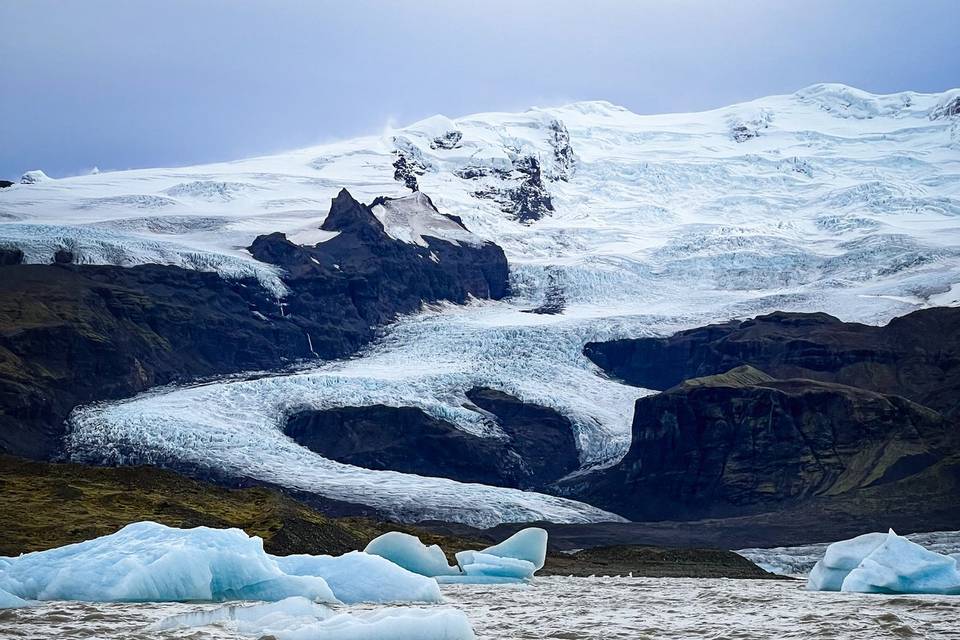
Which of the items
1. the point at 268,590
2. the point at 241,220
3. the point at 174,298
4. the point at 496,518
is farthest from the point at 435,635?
the point at 241,220

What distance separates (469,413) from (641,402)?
50.4 feet

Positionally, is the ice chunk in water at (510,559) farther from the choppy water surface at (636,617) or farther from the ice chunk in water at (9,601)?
the ice chunk in water at (9,601)

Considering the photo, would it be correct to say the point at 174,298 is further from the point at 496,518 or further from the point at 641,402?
the point at 496,518

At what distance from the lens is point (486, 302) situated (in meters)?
160

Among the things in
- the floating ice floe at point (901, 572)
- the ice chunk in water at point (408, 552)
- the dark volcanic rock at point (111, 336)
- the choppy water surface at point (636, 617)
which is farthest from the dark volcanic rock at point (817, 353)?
the choppy water surface at point (636, 617)

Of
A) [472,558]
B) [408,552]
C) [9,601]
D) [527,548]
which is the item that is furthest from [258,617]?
[527,548]

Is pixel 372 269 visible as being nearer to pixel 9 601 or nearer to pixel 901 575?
pixel 901 575

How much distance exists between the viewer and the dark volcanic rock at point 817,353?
119312 millimetres

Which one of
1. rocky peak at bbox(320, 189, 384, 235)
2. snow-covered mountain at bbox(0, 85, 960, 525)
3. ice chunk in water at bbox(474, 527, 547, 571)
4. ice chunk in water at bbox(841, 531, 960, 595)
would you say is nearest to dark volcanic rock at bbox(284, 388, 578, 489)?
snow-covered mountain at bbox(0, 85, 960, 525)

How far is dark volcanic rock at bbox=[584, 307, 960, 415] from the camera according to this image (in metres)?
119

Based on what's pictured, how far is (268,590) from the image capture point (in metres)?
25.2

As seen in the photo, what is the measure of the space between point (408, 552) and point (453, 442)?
7232 cm

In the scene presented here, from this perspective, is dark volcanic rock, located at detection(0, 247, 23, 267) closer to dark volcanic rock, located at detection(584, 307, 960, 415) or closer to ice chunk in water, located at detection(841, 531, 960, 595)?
dark volcanic rock, located at detection(584, 307, 960, 415)

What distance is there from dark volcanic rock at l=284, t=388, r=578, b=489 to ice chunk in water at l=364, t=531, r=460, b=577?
62.5 meters
